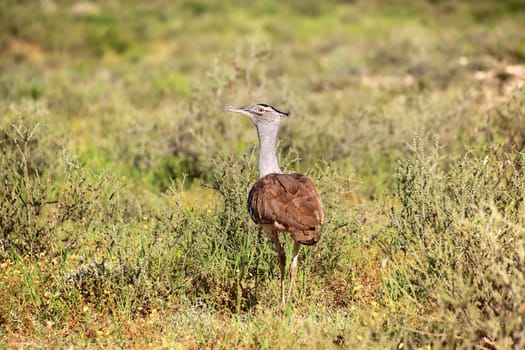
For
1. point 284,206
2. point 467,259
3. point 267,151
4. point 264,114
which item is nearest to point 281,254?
point 284,206

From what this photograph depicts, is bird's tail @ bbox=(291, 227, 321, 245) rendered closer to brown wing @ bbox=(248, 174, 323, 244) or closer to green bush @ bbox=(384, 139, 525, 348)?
brown wing @ bbox=(248, 174, 323, 244)

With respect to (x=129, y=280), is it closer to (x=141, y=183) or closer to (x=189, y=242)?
(x=189, y=242)

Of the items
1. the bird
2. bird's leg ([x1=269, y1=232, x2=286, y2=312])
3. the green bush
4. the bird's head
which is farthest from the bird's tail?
the bird's head

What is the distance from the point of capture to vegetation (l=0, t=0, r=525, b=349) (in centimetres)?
334

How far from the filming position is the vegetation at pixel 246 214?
334cm

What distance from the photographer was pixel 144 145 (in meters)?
7.21

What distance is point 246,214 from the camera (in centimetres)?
445

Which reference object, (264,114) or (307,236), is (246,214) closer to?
(264,114)

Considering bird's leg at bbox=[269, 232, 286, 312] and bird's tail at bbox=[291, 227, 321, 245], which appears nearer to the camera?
bird's tail at bbox=[291, 227, 321, 245]

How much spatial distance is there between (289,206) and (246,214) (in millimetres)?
828

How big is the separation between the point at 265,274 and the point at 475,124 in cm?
354

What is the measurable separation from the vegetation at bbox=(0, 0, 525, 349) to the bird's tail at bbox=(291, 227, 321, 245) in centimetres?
43

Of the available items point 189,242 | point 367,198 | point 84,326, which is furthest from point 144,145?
point 84,326

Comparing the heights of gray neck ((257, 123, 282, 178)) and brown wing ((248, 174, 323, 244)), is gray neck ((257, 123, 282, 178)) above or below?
above
